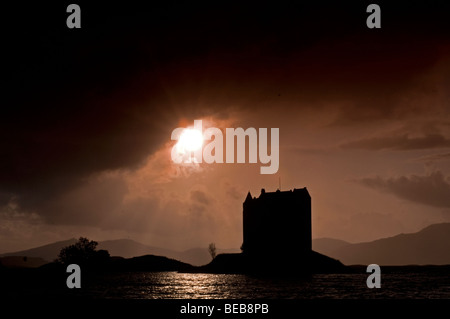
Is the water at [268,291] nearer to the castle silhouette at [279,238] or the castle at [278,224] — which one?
the castle silhouette at [279,238]

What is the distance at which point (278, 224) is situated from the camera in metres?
170

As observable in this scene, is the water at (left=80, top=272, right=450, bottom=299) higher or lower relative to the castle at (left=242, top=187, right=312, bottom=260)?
lower

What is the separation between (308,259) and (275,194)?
22277 millimetres

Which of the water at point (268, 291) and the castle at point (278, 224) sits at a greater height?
the castle at point (278, 224)

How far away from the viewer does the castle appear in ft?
543

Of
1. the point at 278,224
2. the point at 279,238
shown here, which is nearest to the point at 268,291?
the point at 279,238

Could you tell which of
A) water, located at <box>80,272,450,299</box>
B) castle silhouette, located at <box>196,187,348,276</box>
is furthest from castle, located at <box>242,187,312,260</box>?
water, located at <box>80,272,450,299</box>

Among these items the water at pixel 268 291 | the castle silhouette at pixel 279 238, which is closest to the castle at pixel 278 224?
the castle silhouette at pixel 279 238

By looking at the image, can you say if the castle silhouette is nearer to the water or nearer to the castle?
the castle

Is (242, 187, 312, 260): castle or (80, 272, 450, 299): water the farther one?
(242, 187, 312, 260): castle

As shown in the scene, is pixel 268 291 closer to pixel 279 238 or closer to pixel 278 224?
pixel 279 238

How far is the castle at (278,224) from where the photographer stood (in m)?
166
